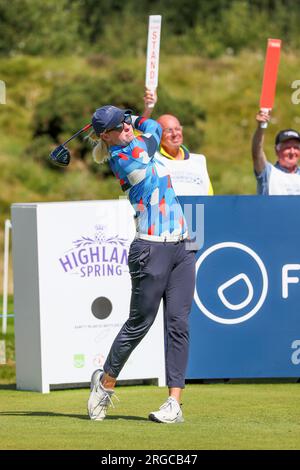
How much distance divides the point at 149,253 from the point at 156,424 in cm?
100

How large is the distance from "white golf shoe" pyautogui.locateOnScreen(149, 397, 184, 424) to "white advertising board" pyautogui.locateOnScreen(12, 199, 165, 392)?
93.7 inches

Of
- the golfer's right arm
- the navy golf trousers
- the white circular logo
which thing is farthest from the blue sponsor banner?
the navy golf trousers

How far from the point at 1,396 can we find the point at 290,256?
2.46 meters

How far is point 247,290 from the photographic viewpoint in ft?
32.9

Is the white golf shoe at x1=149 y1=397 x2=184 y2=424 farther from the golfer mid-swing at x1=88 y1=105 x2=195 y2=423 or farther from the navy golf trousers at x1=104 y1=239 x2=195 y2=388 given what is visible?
the navy golf trousers at x1=104 y1=239 x2=195 y2=388

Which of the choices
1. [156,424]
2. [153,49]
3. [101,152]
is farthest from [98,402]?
[153,49]

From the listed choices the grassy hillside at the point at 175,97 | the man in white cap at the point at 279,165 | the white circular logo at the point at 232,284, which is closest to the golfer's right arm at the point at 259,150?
the man in white cap at the point at 279,165

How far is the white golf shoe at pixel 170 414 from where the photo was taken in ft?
25.0

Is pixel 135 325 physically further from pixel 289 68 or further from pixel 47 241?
pixel 289 68

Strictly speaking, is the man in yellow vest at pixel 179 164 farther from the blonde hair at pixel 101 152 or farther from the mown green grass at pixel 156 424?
the blonde hair at pixel 101 152

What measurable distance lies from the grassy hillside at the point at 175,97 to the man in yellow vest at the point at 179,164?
43.2 ft

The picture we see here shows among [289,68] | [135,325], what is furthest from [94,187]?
[135,325]

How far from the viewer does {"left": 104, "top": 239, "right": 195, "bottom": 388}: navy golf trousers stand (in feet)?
25.1
